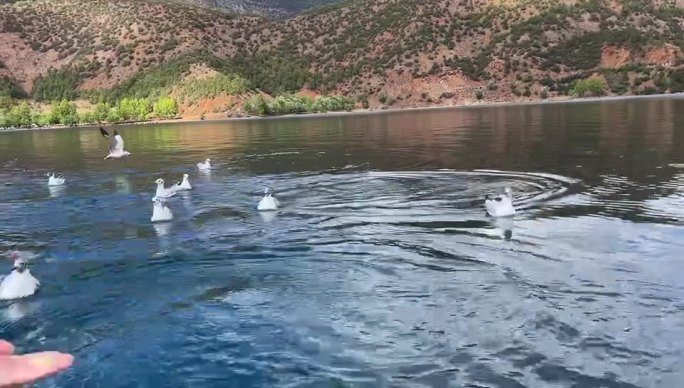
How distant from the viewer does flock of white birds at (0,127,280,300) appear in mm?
10844

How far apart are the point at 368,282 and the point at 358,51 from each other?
3887 inches

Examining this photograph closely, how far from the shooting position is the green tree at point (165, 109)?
9281 centimetres

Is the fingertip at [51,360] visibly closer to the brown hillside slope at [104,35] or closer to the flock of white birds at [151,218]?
the flock of white birds at [151,218]

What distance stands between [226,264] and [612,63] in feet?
328

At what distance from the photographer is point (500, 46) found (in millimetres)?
104125

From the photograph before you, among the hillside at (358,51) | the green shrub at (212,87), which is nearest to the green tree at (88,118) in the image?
the hillside at (358,51)

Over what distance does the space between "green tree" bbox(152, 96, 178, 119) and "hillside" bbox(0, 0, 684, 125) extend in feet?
8.33

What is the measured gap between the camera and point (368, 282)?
35.9ft

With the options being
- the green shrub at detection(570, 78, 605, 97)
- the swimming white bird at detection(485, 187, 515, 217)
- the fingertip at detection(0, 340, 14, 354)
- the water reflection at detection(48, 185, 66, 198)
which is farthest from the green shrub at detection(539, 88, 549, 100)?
the fingertip at detection(0, 340, 14, 354)

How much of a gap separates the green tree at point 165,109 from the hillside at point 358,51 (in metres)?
2.54

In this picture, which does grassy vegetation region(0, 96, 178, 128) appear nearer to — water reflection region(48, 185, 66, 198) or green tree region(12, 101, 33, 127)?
green tree region(12, 101, 33, 127)

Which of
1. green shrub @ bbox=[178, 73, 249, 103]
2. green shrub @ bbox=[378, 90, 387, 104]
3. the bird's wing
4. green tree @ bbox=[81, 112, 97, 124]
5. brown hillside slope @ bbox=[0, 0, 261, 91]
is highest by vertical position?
brown hillside slope @ bbox=[0, 0, 261, 91]

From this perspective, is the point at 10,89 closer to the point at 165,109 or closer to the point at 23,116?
the point at 23,116

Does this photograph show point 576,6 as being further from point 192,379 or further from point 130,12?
point 192,379
